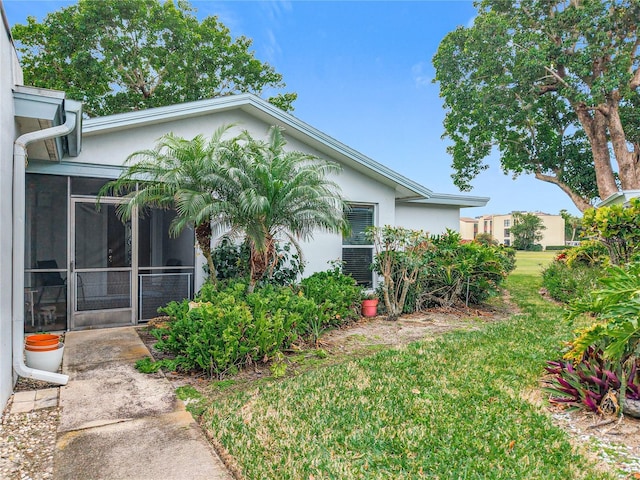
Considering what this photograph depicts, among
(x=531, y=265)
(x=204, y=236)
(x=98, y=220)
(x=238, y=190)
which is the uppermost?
(x=238, y=190)

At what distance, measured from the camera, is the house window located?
32.8 feet

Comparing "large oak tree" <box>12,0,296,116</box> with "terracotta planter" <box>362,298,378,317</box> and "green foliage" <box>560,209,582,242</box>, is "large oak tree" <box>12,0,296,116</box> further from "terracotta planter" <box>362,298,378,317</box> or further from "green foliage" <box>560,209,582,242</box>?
"terracotta planter" <box>362,298,378,317</box>

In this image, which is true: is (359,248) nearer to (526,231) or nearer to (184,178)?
(184,178)

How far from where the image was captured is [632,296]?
378 centimetres

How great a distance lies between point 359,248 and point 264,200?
4.65 metres

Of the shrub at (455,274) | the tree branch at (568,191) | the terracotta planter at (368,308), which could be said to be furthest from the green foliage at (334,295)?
the tree branch at (568,191)

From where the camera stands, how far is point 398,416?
3828 mm

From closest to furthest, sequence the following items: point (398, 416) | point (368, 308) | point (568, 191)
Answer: point (398, 416) < point (368, 308) < point (568, 191)

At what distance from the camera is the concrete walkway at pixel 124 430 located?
9.86 feet

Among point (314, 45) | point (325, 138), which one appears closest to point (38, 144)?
point (325, 138)

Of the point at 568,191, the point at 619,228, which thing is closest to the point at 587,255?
the point at 619,228

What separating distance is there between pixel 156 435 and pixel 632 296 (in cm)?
454

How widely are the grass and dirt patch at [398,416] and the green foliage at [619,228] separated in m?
3.19

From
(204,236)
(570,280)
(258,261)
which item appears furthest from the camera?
(570,280)
